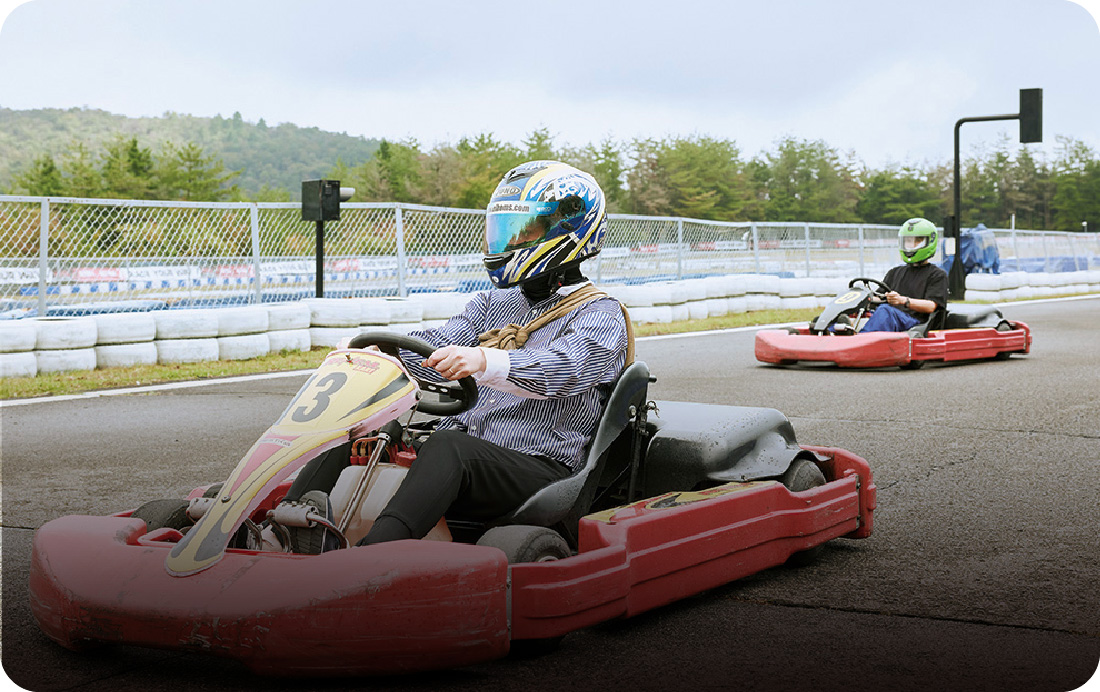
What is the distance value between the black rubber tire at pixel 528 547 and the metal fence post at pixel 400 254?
34.2 ft

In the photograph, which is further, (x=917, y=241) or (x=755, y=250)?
(x=755, y=250)

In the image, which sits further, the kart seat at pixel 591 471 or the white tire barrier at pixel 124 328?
the white tire barrier at pixel 124 328

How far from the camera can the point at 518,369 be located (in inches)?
120

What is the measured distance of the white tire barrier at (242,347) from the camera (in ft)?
34.5

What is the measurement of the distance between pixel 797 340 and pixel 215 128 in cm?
11265

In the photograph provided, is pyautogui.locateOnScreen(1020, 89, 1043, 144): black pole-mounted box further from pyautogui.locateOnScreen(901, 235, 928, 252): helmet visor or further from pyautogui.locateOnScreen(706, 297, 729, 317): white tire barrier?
pyautogui.locateOnScreen(901, 235, 928, 252): helmet visor

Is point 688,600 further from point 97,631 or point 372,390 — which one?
point 97,631

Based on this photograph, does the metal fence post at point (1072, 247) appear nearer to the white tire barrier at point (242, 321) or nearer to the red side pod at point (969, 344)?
the red side pod at point (969, 344)

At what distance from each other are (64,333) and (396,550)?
7.81 m

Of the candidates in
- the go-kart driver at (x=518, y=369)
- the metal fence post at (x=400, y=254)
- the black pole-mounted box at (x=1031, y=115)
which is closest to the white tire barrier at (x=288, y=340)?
the metal fence post at (x=400, y=254)

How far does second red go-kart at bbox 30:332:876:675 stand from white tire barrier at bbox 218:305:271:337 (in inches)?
292

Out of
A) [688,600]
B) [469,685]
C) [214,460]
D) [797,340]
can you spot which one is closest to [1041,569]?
[688,600]

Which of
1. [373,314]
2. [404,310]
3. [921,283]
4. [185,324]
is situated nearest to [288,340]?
[373,314]

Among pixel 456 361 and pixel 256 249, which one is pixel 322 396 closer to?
pixel 456 361
